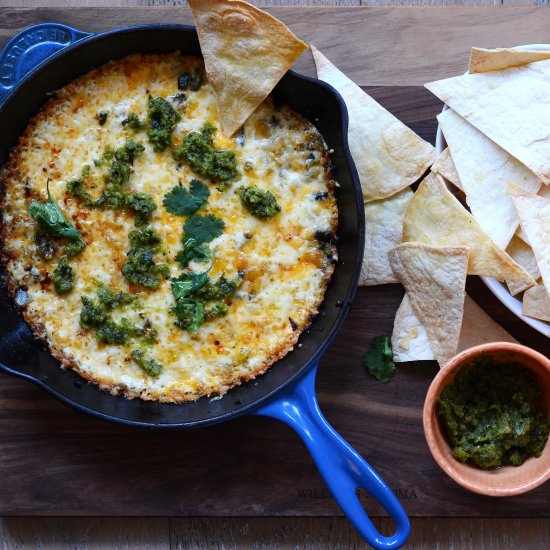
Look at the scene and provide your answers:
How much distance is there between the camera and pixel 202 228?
294 cm

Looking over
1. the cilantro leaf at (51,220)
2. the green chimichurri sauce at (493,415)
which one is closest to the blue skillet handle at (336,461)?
the green chimichurri sauce at (493,415)

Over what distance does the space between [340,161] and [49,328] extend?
131cm

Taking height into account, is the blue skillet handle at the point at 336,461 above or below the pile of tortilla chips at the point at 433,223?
below

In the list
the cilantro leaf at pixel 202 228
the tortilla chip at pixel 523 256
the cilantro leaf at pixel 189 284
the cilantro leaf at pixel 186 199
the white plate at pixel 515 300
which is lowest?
the white plate at pixel 515 300

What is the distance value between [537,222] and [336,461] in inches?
46.3

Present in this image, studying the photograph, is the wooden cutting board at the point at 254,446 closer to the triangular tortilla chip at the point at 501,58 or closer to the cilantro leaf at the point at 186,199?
the triangular tortilla chip at the point at 501,58

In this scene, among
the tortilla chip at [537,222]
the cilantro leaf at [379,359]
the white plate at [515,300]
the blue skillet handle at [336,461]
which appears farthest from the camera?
the cilantro leaf at [379,359]

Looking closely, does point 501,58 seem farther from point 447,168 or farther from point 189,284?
point 189,284

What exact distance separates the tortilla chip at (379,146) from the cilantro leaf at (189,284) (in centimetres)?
74

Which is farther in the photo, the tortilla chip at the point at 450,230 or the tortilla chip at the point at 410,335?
the tortilla chip at the point at 410,335

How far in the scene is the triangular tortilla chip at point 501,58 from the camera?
2.92 m

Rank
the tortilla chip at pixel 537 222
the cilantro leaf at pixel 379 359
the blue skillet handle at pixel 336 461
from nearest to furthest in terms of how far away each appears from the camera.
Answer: the blue skillet handle at pixel 336 461
the tortilla chip at pixel 537 222
the cilantro leaf at pixel 379 359

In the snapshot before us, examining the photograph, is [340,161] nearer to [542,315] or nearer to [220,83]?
[220,83]

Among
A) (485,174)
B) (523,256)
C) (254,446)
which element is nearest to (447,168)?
(485,174)
